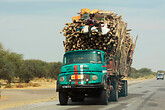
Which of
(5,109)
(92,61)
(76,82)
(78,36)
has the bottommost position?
(5,109)

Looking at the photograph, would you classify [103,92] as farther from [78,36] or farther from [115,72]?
[78,36]

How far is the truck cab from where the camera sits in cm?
1366

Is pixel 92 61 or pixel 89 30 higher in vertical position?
pixel 89 30

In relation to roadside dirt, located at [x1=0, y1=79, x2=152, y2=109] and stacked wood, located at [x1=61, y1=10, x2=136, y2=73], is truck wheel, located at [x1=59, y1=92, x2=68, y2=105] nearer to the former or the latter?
roadside dirt, located at [x1=0, y1=79, x2=152, y2=109]

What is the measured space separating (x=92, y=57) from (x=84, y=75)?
121 centimetres

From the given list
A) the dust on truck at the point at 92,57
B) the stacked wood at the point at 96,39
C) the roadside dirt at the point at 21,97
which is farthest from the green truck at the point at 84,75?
the roadside dirt at the point at 21,97

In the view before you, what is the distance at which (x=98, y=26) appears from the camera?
15.7 metres

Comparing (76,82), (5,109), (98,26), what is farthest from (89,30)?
(5,109)

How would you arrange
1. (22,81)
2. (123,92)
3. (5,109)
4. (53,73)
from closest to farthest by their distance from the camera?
(5,109), (123,92), (22,81), (53,73)

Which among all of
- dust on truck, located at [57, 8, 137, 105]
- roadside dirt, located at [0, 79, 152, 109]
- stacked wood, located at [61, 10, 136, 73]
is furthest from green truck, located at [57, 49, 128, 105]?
roadside dirt, located at [0, 79, 152, 109]

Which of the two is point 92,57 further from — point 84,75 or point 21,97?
point 21,97

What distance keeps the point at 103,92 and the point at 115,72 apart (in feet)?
8.49

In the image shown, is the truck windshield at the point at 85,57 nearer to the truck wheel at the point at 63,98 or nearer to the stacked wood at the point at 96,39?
the stacked wood at the point at 96,39

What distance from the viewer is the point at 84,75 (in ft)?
45.0
